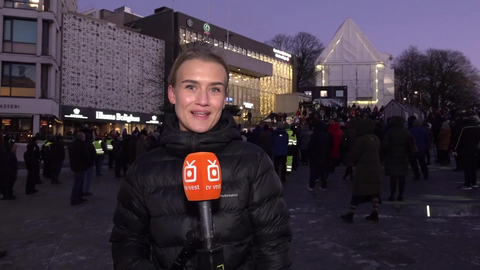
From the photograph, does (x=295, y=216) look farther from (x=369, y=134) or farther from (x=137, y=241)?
(x=137, y=241)

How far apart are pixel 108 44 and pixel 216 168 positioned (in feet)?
139

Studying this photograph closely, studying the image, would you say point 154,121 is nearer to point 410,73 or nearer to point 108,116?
point 108,116

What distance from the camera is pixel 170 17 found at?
47594 millimetres

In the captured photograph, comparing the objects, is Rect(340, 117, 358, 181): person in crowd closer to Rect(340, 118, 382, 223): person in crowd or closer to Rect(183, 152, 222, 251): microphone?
Rect(340, 118, 382, 223): person in crowd

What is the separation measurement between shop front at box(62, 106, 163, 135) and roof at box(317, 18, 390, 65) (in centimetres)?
3493

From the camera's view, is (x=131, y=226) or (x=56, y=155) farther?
(x=56, y=155)

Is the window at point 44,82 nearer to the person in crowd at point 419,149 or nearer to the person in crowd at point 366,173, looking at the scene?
the person in crowd at point 419,149

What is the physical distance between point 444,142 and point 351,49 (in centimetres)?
5408

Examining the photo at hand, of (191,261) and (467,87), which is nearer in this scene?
(191,261)

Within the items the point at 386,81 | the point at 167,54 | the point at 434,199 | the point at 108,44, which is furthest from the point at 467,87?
the point at 434,199

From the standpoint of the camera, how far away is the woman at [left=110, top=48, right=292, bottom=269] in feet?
5.99

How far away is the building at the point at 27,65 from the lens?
3173 centimetres

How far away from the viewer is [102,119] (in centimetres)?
3956

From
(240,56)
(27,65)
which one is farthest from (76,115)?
(240,56)
